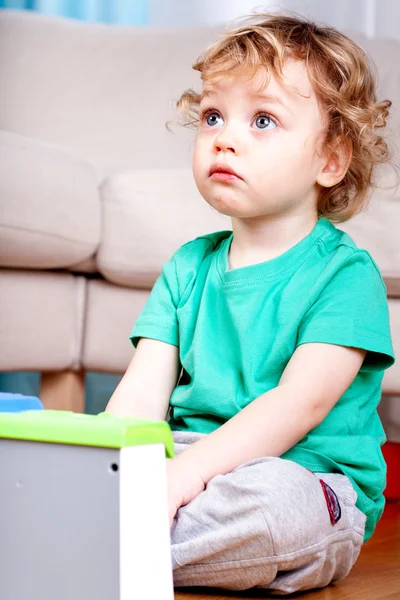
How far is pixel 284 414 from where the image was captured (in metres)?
0.87

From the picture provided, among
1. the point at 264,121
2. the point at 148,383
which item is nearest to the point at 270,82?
the point at 264,121

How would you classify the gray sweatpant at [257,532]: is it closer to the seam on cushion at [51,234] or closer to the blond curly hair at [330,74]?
the blond curly hair at [330,74]

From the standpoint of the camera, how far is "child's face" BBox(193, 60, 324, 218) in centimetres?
96

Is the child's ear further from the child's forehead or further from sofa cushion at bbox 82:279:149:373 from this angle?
sofa cushion at bbox 82:279:149:373

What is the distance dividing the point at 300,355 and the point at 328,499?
16 cm

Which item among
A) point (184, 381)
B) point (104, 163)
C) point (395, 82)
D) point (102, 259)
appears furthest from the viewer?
point (104, 163)

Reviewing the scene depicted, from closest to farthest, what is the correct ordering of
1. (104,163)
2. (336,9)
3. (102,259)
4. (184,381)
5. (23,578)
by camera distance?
(23,578)
(184,381)
(102,259)
(104,163)
(336,9)

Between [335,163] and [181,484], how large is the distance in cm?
46

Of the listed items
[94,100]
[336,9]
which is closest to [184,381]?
[94,100]

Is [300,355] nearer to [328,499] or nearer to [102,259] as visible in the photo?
[328,499]

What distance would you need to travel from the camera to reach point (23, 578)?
1.77 ft

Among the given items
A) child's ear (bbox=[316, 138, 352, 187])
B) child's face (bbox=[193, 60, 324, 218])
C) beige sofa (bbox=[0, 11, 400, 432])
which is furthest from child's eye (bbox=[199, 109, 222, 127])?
beige sofa (bbox=[0, 11, 400, 432])

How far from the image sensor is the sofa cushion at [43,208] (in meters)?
1.35

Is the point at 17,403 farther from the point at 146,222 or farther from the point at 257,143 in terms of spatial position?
the point at 146,222
